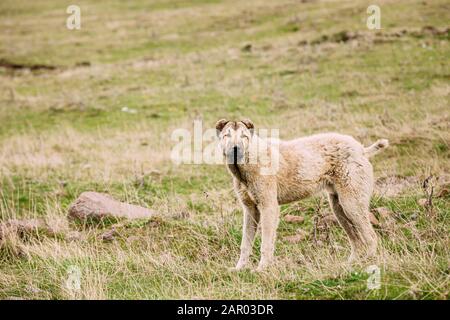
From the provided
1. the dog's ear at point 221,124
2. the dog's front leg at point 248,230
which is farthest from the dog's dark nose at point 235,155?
the dog's front leg at point 248,230

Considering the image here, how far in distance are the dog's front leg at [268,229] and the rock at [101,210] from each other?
109 inches

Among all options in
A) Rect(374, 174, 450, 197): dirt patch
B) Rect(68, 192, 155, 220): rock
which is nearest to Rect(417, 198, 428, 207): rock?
Rect(374, 174, 450, 197): dirt patch

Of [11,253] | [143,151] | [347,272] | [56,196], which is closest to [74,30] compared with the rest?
[143,151]

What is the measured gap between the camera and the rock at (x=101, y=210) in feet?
28.2

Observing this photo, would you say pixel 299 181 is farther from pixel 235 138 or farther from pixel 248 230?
pixel 235 138

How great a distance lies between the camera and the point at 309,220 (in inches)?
323

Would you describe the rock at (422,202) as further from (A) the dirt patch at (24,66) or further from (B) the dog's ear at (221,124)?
(A) the dirt patch at (24,66)

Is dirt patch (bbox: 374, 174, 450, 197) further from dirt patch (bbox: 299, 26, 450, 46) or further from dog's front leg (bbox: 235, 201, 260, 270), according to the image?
dirt patch (bbox: 299, 26, 450, 46)

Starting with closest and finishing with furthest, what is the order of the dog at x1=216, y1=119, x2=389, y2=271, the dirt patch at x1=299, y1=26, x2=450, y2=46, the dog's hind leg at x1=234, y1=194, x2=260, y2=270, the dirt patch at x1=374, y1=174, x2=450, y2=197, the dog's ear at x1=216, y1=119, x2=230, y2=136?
the dog's ear at x1=216, y1=119, x2=230, y2=136 → the dog at x1=216, y1=119, x2=389, y2=271 → the dog's hind leg at x1=234, y1=194, x2=260, y2=270 → the dirt patch at x1=374, y1=174, x2=450, y2=197 → the dirt patch at x1=299, y1=26, x2=450, y2=46

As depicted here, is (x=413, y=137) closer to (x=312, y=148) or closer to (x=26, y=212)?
(x=312, y=148)

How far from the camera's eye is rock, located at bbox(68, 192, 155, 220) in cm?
861

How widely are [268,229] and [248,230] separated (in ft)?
1.45

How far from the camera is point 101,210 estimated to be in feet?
28.5

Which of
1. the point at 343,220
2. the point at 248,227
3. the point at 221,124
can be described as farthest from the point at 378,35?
the point at 221,124
